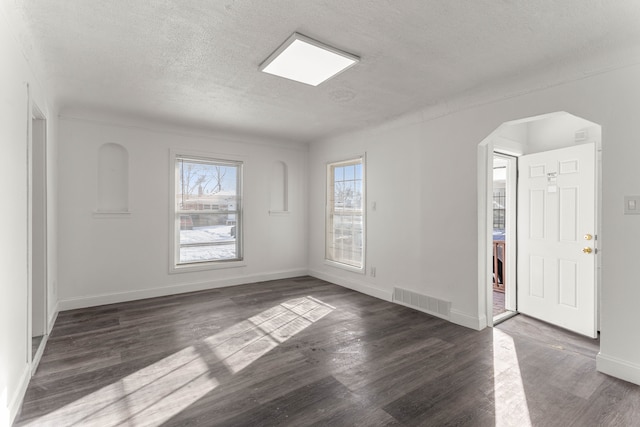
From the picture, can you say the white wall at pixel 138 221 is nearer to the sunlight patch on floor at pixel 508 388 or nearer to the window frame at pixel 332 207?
the window frame at pixel 332 207

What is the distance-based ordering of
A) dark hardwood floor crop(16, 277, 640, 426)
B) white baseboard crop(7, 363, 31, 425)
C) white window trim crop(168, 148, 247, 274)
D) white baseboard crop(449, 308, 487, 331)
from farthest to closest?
white window trim crop(168, 148, 247, 274)
white baseboard crop(449, 308, 487, 331)
dark hardwood floor crop(16, 277, 640, 426)
white baseboard crop(7, 363, 31, 425)

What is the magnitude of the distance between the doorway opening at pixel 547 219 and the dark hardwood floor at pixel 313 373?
288 mm

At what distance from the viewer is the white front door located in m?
3.37

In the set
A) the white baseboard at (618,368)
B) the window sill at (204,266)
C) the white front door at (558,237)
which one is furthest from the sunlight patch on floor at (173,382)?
the white front door at (558,237)

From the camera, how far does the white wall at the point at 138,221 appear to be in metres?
4.14

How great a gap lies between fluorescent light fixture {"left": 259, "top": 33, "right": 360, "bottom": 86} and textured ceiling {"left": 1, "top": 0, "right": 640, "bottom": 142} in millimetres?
61

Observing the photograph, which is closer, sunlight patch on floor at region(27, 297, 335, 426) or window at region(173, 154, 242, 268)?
sunlight patch on floor at region(27, 297, 335, 426)

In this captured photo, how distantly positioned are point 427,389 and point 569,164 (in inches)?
113

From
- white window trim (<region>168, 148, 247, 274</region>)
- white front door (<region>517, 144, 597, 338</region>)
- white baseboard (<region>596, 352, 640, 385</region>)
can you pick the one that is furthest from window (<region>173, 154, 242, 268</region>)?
white baseboard (<region>596, 352, 640, 385</region>)

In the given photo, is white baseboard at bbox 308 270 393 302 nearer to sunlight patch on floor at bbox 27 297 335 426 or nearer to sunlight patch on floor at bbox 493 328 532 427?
sunlight patch on floor at bbox 27 297 335 426

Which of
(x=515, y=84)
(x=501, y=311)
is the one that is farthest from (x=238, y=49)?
(x=501, y=311)

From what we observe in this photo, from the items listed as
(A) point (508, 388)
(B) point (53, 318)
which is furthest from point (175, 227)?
(A) point (508, 388)

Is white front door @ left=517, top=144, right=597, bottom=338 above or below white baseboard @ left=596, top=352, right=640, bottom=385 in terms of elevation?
above

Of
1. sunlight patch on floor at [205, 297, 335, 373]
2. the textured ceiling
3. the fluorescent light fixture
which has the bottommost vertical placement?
sunlight patch on floor at [205, 297, 335, 373]
